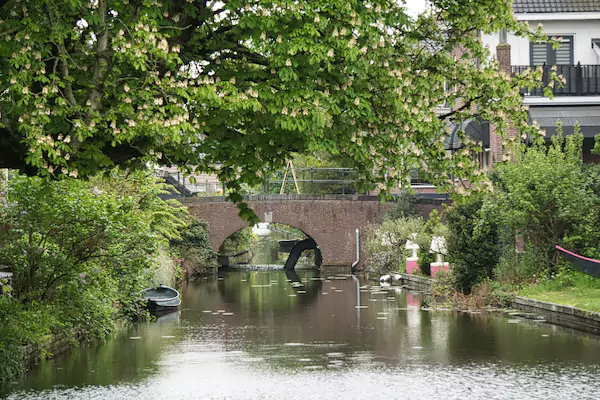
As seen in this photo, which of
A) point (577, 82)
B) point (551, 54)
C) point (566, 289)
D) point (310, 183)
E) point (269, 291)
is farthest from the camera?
point (310, 183)

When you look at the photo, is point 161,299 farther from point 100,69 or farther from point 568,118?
point 568,118

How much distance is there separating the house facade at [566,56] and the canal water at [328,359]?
40.7ft

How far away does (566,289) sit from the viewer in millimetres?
26438

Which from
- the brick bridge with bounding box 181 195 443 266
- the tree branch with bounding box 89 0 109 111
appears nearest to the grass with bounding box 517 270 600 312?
the tree branch with bounding box 89 0 109 111

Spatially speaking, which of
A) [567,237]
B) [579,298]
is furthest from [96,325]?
[567,237]

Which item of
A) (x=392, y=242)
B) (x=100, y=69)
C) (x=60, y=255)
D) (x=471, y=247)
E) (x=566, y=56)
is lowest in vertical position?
(x=392, y=242)

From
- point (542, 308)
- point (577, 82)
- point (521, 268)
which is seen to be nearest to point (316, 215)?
point (577, 82)

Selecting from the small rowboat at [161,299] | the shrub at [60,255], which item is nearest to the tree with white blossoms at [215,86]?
the shrub at [60,255]

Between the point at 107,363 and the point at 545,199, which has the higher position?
the point at 545,199

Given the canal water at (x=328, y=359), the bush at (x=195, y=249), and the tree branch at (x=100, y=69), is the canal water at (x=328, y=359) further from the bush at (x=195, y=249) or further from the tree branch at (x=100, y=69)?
the bush at (x=195, y=249)

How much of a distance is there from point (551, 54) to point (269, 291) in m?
14.4

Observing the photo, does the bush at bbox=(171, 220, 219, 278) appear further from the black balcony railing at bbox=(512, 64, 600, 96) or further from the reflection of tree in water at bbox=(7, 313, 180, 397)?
the reflection of tree in water at bbox=(7, 313, 180, 397)

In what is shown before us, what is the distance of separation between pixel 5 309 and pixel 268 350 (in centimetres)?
526

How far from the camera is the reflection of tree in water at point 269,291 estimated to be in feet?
96.1
